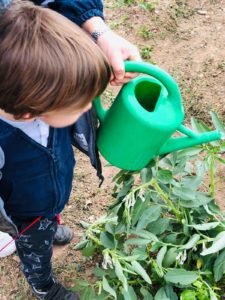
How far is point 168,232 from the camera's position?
1596mm

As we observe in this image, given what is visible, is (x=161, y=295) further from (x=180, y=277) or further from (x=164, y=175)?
(x=164, y=175)

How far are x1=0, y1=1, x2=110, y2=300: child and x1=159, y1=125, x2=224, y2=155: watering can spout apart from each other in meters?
0.23

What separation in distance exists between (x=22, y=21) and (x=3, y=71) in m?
0.10

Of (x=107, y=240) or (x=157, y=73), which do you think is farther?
(x=107, y=240)

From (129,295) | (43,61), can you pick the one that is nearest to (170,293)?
(129,295)

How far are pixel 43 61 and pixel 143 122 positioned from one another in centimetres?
26

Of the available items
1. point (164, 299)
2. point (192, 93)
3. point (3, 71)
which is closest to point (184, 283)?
point (164, 299)

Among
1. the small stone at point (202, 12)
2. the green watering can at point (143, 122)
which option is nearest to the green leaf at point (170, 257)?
the green watering can at point (143, 122)

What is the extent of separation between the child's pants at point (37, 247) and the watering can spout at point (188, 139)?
1.65 ft

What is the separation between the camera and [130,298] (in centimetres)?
140

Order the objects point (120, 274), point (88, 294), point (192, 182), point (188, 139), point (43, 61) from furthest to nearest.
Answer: point (88, 294), point (192, 182), point (120, 274), point (188, 139), point (43, 61)

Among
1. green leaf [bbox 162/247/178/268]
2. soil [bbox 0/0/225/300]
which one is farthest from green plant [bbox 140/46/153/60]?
green leaf [bbox 162/247/178/268]

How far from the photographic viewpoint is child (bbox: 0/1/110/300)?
91 cm

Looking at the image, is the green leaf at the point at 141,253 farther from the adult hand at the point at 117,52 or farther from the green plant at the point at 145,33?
the green plant at the point at 145,33
